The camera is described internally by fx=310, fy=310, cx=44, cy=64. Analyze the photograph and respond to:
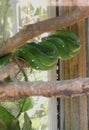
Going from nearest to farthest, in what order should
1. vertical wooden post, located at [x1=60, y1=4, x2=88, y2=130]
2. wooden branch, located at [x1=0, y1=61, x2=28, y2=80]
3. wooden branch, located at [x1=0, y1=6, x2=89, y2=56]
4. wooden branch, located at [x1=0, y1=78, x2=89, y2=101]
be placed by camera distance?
wooden branch, located at [x1=0, y1=78, x2=89, y2=101]
wooden branch, located at [x1=0, y1=6, x2=89, y2=56]
wooden branch, located at [x1=0, y1=61, x2=28, y2=80]
vertical wooden post, located at [x1=60, y1=4, x2=88, y2=130]

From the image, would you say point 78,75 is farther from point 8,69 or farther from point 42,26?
point 42,26

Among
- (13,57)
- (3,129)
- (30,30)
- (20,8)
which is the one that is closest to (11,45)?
(30,30)

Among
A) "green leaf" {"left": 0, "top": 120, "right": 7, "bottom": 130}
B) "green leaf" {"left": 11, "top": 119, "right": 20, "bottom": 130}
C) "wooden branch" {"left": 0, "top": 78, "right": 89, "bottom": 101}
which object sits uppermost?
"wooden branch" {"left": 0, "top": 78, "right": 89, "bottom": 101}

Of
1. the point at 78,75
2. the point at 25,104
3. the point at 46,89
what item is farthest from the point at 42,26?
the point at 78,75

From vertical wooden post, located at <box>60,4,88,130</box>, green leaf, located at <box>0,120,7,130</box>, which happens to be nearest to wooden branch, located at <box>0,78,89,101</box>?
green leaf, located at <box>0,120,7,130</box>

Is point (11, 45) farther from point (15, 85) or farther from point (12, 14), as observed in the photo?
point (12, 14)

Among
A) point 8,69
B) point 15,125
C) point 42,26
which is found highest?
point 42,26

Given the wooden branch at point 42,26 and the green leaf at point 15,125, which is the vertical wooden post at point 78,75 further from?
the wooden branch at point 42,26

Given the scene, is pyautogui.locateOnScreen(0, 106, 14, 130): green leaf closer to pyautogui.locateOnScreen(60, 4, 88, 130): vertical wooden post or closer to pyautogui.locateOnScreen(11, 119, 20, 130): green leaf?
pyautogui.locateOnScreen(11, 119, 20, 130): green leaf

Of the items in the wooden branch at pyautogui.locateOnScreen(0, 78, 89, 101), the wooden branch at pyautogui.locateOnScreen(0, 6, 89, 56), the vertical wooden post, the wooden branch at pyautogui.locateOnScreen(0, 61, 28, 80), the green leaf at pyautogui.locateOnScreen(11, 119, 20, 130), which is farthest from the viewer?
the vertical wooden post
